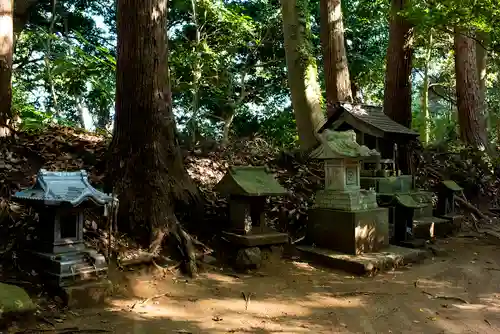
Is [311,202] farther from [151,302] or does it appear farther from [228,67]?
[228,67]

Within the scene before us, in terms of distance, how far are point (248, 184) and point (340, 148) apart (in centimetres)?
184

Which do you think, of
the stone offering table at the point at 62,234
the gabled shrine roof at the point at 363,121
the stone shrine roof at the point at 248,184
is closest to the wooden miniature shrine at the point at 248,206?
the stone shrine roof at the point at 248,184

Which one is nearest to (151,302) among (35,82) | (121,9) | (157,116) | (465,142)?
(157,116)

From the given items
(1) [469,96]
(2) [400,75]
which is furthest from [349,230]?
(1) [469,96]

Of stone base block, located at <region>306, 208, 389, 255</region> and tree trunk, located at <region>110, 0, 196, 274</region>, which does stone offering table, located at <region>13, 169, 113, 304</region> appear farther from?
stone base block, located at <region>306, 208, 389, 255</region>

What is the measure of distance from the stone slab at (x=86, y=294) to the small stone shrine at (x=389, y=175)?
5.28 meters

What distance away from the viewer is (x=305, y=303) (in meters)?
5.30

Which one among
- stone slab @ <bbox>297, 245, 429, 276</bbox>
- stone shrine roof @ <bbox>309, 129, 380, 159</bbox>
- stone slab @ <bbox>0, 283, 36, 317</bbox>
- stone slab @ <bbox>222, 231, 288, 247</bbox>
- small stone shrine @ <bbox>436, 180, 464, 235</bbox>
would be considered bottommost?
stone slab @ <bbox>297, 245, 429, 276</bbox>

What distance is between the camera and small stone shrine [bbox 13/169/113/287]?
4797mm

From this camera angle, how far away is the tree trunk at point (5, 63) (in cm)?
692

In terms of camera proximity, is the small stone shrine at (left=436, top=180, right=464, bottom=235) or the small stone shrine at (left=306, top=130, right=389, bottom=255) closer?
the small stone shrine at (left=306, top=130, right=389, bottom=255)

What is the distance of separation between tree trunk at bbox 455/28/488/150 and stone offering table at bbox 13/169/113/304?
11.7 m

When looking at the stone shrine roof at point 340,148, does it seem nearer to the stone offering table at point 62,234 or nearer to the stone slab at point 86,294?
the stone offering table at point 62,234

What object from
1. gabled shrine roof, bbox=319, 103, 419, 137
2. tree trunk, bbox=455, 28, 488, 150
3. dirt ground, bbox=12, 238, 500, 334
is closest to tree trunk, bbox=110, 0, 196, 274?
dirt ground, bbox=12, 238, 500, 334
